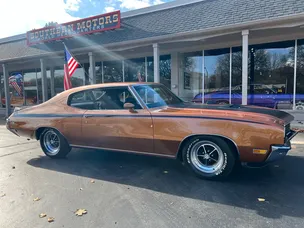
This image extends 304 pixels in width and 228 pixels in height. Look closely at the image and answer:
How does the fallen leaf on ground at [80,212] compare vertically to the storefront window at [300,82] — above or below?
below

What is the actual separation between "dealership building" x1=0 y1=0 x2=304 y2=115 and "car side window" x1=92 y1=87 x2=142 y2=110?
4.77m

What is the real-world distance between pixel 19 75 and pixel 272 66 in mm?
17543

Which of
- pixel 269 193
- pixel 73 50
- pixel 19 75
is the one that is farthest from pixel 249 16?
pixel 19 75

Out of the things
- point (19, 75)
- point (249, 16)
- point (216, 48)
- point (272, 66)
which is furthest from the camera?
point (19, 75)

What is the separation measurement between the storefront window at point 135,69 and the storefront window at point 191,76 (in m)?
2.37

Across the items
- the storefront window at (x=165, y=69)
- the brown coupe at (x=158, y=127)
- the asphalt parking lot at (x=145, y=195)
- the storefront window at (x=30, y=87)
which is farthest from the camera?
the storefront window at (x=30, y=87)

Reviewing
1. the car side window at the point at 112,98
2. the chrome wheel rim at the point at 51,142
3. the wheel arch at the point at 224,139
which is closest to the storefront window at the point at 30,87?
the chrome wheel rim at the point at 51,142

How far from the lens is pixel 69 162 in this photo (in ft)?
17.2

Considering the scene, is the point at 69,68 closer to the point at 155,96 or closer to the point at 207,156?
the point at 155,96

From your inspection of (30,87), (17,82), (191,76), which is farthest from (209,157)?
(17,82)

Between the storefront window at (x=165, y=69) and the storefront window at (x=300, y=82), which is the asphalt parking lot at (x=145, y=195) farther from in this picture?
the storefront window at (x=165, y=69)

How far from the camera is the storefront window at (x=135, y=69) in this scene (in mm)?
13881

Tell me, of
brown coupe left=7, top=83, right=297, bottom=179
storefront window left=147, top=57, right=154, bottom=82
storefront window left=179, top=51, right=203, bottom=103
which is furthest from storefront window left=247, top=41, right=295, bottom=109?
brown coupe left=7, top=83, right=297, bottom=179

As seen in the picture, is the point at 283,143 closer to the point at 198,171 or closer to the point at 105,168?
the point at 198,171
